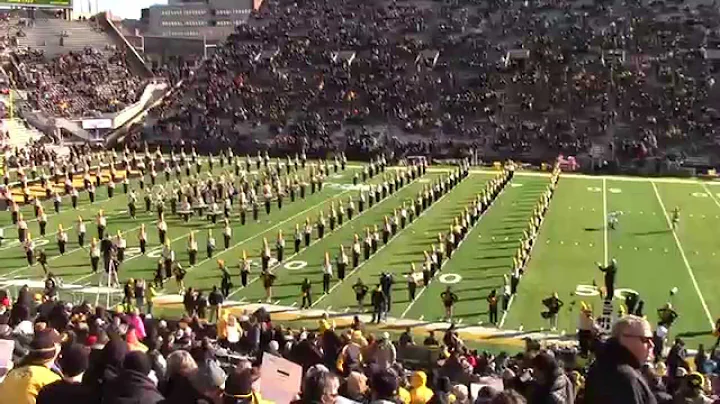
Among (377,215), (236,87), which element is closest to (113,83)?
(236,87)

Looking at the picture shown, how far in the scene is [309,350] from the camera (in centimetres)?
668

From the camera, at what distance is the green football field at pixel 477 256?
15.3 meters

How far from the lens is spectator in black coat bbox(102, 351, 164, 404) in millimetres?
3795

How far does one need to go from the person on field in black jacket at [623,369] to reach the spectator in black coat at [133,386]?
193 centimetres

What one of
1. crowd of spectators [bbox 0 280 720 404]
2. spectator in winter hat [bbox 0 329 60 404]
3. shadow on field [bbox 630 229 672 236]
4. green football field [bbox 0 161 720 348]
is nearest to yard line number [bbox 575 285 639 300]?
green football field [bbox 0 161 720 348]

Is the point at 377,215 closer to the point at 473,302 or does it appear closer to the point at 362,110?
the point at 473,302

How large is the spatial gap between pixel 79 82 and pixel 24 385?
151ft

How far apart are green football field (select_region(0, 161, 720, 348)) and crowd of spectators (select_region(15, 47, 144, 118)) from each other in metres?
18.5

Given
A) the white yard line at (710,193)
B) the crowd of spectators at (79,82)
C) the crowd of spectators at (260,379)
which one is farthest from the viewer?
the crowd of spectators at (79,82)

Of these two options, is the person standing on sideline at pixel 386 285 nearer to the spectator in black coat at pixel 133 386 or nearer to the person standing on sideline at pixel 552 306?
the person standing on sideline at pixel 552 306

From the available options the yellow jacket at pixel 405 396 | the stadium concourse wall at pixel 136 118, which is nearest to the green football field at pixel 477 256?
the yellow jacket at pixel 405 396

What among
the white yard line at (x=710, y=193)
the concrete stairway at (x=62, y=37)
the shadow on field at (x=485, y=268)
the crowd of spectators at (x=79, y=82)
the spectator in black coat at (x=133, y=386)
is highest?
the concrete stairway at (x=62, y=37)

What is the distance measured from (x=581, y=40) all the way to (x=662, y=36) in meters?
4.34

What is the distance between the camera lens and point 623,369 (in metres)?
3.57
